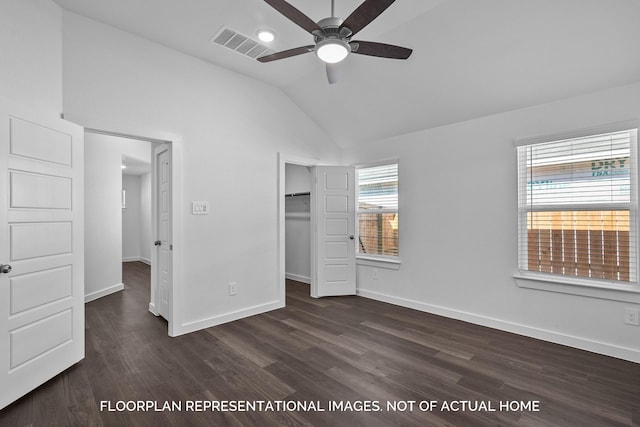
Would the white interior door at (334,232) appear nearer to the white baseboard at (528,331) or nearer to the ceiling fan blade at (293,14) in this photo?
the white baseboard at (528,331)

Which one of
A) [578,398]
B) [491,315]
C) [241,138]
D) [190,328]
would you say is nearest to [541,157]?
[491,315]

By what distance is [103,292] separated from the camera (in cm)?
498

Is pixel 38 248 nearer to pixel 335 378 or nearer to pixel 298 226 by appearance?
pixel 335 378

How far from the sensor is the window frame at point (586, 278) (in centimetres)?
278

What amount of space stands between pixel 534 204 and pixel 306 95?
123 inches

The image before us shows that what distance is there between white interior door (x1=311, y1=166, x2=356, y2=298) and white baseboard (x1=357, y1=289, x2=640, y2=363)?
0.73 m

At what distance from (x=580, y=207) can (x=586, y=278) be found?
2.28 ft

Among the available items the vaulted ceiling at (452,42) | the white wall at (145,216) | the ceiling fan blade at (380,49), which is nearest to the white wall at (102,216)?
the vaulted ceiling at (452,42)

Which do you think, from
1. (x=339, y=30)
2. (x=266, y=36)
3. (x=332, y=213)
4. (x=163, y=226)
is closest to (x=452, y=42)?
(x=339, y=30)

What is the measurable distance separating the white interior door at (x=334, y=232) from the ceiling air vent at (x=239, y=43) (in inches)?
75.6

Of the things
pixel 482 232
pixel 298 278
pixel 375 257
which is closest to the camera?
pixel 482 232

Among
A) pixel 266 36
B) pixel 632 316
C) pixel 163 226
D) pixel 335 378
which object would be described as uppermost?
pixel 266 36

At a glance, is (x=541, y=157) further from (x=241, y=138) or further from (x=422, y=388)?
(x=241, y=138)

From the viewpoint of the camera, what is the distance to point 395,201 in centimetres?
463
